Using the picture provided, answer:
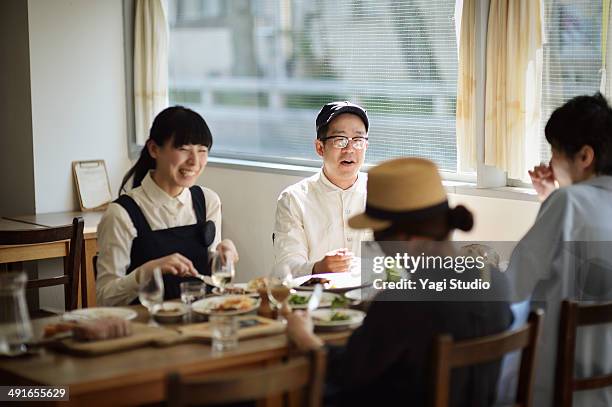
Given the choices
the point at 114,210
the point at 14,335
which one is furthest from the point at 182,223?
the point at 14,335

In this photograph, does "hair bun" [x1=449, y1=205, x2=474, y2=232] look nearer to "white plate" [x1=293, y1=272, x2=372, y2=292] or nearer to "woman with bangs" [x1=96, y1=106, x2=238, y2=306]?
"white plate" [x1=293, y1=272, x2=372, y2=292]

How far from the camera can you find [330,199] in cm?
382

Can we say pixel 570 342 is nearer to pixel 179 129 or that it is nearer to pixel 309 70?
pixel 179 129

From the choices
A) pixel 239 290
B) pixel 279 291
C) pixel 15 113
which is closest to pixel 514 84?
pixel 239 290

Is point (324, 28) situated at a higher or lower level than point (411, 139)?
higher

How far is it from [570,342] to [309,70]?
9.57ft

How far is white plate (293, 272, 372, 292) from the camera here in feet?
10.1

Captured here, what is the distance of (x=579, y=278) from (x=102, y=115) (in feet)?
11.7

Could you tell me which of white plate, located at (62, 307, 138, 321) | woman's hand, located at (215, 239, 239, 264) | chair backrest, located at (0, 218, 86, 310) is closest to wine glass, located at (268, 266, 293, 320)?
woman's hand, located at (215, 239, 239, 264)

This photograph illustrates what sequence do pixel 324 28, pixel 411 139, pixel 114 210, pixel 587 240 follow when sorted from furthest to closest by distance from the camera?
pixel 324 28
pixel 411 139
pixel 114 210
pixel 587 240

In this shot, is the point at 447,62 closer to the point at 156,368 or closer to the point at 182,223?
the point at 182,223

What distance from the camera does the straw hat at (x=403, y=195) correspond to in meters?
2.21

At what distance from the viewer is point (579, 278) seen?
9.27 ft


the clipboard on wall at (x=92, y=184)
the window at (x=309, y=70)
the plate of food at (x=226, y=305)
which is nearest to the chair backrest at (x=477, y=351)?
the plate of food at (x=226, y=305)
